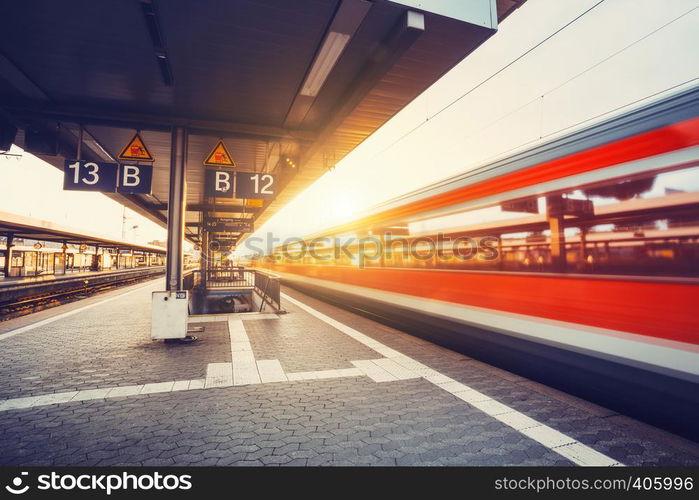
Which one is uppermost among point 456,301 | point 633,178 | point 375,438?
point 633,178

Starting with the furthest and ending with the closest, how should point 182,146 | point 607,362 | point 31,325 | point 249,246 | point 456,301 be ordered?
point 249,246
point 31,325
point 182,146
point 456,301
point 607,362

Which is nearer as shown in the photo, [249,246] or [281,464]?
[281,464]

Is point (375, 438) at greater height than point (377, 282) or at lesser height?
lesser

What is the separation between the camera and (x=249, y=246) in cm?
3491

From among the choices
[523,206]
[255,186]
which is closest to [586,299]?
[523,206]

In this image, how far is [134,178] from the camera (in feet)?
21.1

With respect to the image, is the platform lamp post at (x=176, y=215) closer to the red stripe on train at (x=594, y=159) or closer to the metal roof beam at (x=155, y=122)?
the metal roof beam at (x=155, y=122)

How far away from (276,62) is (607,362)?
5471 mm

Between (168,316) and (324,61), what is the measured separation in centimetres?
510

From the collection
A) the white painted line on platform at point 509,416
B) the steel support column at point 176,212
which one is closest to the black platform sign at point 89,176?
the steel support column at point 176,212

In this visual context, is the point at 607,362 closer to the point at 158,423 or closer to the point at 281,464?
the point at 281,464
